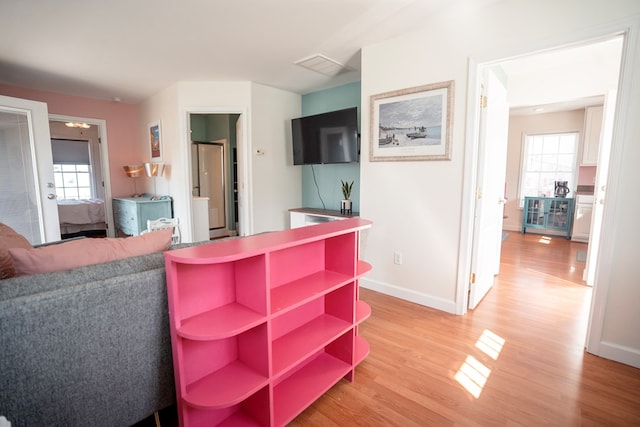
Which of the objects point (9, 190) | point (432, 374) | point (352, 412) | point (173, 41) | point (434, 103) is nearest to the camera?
point (352, 412)

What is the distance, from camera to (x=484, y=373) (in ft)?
5.67

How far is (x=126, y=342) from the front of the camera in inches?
44.1

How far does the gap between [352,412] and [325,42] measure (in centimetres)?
288

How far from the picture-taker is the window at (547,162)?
212 inches

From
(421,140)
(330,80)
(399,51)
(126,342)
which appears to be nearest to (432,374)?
(126,342)

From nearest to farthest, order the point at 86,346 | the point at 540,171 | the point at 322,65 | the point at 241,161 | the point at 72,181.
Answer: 1. the point at 86,346
2. the point at 322,65
3. the point at 241,161
4. the point at 540,171
5. the point at 72,181

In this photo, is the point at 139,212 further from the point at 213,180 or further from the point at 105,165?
the point at 213,180

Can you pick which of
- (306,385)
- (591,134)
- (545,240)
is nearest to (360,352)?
(306,385)

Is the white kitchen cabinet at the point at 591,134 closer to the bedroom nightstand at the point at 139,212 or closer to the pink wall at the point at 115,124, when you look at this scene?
the bedroom nightstand at the point at 139,212

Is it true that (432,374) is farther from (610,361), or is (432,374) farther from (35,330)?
(35,330)

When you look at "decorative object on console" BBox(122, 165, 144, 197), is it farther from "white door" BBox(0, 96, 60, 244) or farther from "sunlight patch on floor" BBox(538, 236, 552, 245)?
"sunlight patch on floor" BBox(538, 236, 552, 245)

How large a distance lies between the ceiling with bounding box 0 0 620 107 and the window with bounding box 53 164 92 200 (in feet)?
11.0

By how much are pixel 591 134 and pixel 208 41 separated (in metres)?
5.98

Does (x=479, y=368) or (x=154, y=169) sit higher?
(x=154, y=169)
